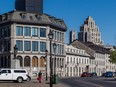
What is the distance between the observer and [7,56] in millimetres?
105750

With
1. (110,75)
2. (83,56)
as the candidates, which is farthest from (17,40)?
(83,56)

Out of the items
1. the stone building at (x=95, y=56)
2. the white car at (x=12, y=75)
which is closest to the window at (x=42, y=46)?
the stone building at (x=95, y=56)

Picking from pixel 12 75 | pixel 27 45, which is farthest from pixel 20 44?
pixel 12 75

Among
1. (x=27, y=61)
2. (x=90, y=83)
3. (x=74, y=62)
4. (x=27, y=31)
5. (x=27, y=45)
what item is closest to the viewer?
(x=90, y=83)

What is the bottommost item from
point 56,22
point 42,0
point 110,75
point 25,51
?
point 110,75

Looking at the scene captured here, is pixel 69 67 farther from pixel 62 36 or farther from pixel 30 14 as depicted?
pixel 30 14

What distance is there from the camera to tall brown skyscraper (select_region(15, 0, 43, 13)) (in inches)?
5143

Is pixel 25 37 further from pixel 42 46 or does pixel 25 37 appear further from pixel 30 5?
pixel 30 5

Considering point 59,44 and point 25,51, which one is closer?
point 25,51

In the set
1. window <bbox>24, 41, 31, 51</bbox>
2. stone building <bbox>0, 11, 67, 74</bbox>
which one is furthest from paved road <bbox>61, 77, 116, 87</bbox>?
window <bbox>24, 41, 31, 51</bbox>

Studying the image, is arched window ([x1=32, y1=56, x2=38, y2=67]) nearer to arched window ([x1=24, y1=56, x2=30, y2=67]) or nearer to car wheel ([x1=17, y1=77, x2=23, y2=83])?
arched window ([x1=24, y1=56, x2=30, y2=67])

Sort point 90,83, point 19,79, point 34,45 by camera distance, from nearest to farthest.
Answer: point 19,79 < point 90,83 < point 34,45

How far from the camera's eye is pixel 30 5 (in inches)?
5162

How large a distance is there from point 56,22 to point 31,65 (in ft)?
59.9
